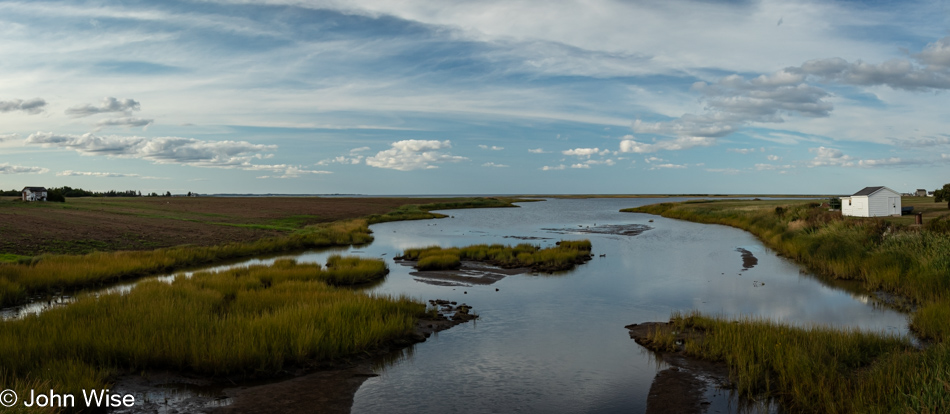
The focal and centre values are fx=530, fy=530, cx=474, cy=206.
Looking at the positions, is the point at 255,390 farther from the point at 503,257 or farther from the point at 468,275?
the point at 503,257

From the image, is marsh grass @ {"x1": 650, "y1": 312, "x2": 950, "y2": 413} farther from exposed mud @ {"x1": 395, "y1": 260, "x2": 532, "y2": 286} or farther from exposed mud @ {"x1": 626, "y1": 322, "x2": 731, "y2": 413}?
exposed mud @ {"x1": 395, "y1": 260, "x2": 532, "y2": 286}

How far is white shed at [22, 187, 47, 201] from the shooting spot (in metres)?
79.1

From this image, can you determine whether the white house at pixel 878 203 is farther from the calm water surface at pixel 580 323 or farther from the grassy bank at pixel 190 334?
the grassy bank at pixel 190 334

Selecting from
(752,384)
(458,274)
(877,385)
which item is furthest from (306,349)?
(458,274)

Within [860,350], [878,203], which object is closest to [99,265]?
[860,350]

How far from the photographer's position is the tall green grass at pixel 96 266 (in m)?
20.5

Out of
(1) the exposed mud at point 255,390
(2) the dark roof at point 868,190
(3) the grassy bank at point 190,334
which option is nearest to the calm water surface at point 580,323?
(1) the exposed mud at point 255,390

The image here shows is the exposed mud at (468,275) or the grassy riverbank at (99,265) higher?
the grassy riverbank at (99,265)

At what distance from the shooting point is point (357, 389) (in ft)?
36.1

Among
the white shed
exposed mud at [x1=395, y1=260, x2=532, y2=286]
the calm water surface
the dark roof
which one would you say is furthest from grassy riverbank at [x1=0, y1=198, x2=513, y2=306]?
the white shed

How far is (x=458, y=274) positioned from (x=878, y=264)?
62.5 ft

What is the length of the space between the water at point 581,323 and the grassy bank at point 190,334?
1690mm

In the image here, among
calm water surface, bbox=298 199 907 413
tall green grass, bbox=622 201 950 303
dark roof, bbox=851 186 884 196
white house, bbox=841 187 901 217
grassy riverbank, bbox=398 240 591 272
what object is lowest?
calm water surface, bbox=298 199 907 413

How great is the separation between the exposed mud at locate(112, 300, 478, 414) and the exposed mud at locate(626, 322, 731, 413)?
6128mm
